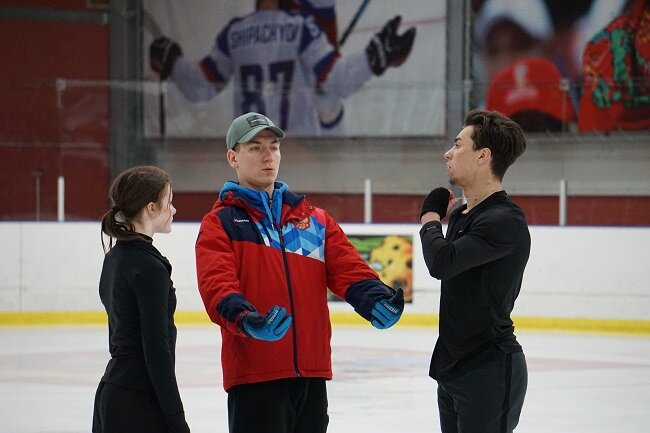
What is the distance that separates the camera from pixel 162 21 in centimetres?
1658

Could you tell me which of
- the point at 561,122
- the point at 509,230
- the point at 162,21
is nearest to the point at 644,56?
the point at 561,122

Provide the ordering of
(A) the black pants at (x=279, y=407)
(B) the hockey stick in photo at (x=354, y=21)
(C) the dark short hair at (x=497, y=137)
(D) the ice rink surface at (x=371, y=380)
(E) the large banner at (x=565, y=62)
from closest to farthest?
(A) the black pants at (x=279, y=407) → (C) the dark short hair at (x=497, y=137) → (D) the ice rink surface at (x=371, y=380) → (E) the large banner at (x=565, y=62) → (B) the hockey stick in photo at (x=354, y=21)

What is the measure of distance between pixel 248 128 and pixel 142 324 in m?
0.62

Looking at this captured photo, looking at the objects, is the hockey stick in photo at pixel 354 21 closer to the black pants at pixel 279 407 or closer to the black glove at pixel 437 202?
the black glove at pixel 437 202

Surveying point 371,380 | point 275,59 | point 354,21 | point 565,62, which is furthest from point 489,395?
point 275,59

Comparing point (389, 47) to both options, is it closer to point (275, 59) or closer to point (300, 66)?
point (300, 66)

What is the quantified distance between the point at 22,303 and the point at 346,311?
9.79ft

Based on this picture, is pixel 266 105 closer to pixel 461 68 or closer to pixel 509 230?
pixel 461 68

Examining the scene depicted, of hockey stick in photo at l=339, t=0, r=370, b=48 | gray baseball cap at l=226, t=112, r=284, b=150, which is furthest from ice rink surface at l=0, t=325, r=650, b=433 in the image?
hockey stick in photo at l=339, t=0, r=370, b=48

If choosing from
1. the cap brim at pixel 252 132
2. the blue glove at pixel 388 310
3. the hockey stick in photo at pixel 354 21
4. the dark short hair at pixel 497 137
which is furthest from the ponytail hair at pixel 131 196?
the hockey stick in photo at pixel 354 21

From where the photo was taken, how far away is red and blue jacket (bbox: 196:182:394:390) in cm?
306

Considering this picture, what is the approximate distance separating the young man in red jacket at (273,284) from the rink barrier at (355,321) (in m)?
7.80

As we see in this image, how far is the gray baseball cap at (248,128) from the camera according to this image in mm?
3191

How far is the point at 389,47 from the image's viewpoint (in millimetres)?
15516
